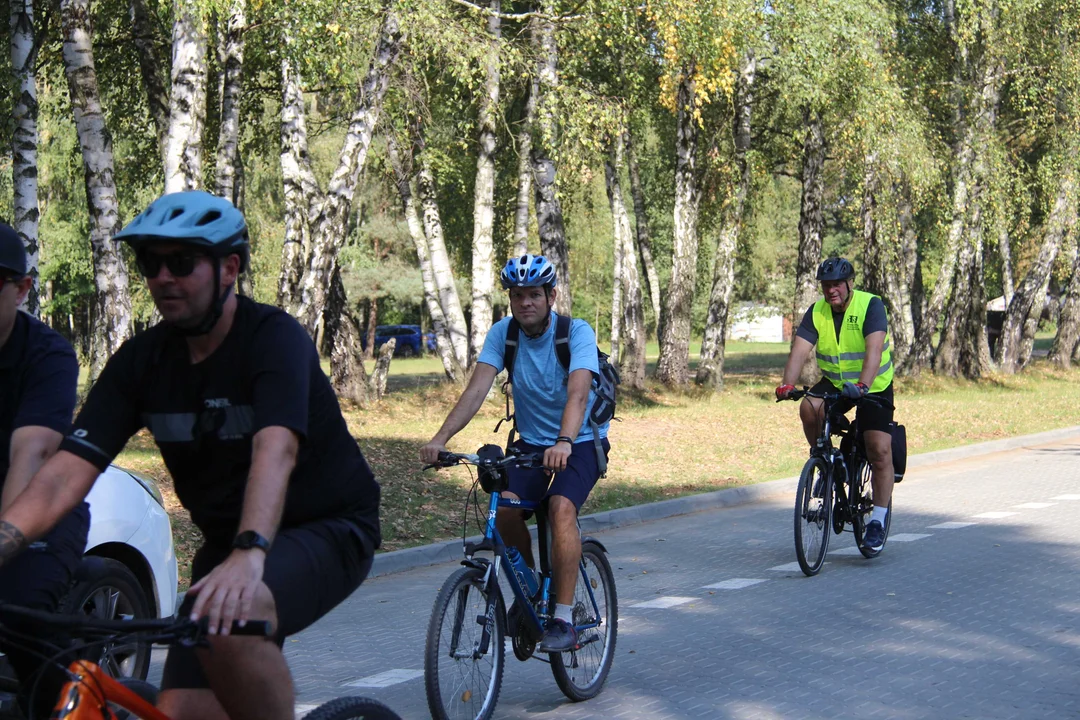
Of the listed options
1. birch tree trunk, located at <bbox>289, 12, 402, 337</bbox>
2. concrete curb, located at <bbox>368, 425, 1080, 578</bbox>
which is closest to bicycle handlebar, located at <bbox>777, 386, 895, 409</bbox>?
concrete curb, located at <bbox>368, 425, 1080, 578</bbox>

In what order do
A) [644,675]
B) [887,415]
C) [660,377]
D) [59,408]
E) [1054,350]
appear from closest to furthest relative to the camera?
[59,408] → [644,675] → [887,415] → [660,377] → [1054,350]

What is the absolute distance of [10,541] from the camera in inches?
125

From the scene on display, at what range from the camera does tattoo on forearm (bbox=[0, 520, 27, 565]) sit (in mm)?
3164

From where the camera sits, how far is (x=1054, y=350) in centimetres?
3972

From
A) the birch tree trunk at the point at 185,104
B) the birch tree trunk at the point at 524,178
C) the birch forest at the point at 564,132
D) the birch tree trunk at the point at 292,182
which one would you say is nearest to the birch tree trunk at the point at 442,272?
the birch forest at the point at 564,132

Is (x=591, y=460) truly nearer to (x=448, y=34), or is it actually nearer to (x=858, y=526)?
(x=858, y=526)

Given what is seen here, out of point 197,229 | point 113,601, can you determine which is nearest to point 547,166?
point 113,601

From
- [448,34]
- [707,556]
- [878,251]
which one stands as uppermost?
[448,34]

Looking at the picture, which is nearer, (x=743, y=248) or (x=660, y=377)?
(x=660, y=377)

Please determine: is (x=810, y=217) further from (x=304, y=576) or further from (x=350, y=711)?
(x=304, y=576)

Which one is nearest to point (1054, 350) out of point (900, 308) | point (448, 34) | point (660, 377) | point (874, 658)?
point (900, 308)

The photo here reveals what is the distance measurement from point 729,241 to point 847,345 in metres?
17.6

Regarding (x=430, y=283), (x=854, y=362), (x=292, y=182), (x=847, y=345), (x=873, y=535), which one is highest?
(x=292, y=182)

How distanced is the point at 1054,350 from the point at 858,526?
32.3 m
